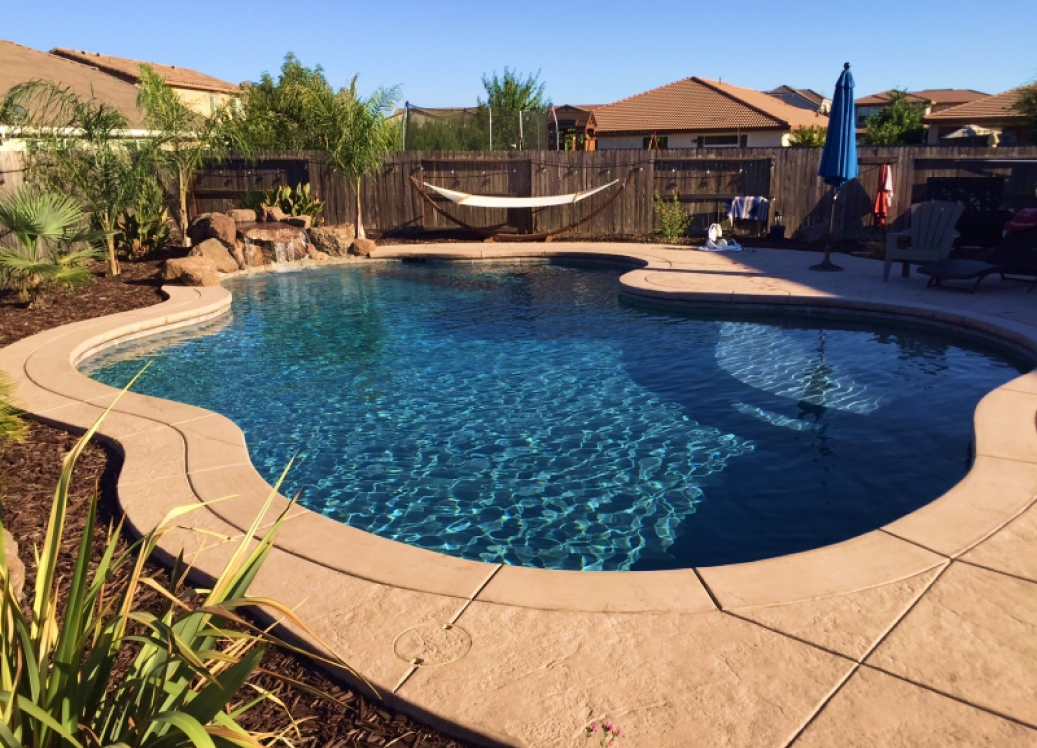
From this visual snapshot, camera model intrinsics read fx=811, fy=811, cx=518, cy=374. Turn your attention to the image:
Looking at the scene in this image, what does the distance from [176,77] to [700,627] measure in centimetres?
3388

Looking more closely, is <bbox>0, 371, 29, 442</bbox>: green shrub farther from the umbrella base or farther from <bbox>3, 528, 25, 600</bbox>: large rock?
the umbrella base

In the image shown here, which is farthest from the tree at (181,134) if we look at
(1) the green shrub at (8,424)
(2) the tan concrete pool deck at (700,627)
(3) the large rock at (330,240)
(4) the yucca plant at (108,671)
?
(4) the yucca plant at (108,671)

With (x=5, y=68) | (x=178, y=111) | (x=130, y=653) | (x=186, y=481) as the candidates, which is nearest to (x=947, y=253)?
(x=186, y=481)

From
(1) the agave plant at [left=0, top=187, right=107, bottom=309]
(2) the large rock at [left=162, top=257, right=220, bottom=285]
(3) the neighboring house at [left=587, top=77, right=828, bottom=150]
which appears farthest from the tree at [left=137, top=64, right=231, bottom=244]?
(3) the neighboring house at [left=587, top=77, right=828, bottom=150]

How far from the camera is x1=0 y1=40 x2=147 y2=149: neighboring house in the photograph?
60.4 feet

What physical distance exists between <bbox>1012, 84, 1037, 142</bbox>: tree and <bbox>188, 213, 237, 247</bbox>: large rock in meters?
25.5

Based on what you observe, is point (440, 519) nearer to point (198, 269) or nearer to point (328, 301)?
point (328, 301)

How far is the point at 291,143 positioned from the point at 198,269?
929cm

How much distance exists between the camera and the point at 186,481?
4566 mm

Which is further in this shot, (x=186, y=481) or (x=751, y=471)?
(x=751, y=471)

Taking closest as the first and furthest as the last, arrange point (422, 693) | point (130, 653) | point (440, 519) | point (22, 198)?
point (422, 693)
point (130, 653)
point (440, 519)
point (22, 198)

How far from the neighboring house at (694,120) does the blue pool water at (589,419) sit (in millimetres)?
24665

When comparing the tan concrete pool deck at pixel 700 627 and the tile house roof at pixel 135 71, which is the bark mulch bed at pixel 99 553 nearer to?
the tan concrete pool deck at pixel 700 627

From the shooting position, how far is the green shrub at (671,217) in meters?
16.2
